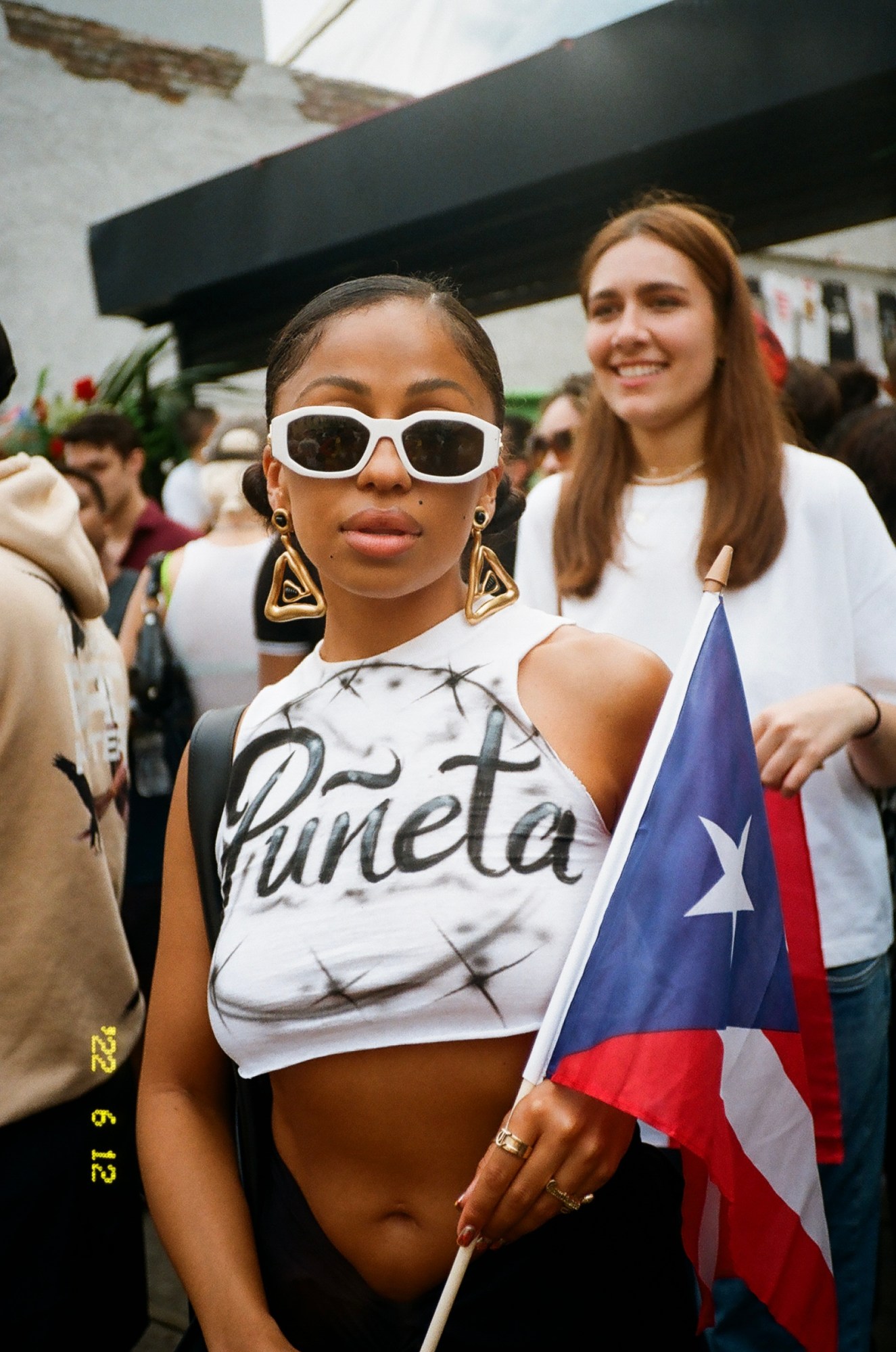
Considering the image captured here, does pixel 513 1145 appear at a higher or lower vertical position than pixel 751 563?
lower

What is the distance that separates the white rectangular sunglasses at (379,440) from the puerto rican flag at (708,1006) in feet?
1.27

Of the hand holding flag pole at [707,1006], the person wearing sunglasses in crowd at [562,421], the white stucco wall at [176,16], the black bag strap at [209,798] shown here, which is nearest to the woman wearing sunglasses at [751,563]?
the hand holding flag pole at [707,1006]

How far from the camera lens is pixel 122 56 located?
10969 mm

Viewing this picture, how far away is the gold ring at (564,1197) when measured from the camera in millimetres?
1303

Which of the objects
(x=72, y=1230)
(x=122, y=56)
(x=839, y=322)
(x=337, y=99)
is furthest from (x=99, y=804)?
(x=337, y=99)

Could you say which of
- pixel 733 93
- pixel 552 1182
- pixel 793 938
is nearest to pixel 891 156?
pixel 733 93

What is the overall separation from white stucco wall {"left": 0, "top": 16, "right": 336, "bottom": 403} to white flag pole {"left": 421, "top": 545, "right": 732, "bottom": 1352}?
939cm

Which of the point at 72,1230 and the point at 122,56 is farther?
the point at 122,56

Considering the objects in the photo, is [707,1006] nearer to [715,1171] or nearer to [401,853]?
[715,1171]

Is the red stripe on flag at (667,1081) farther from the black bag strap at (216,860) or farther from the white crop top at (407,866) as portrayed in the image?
the black bag strap at (216,860)

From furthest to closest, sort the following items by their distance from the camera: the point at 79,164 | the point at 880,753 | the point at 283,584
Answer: the point at 79,164
the point at 880,753
the point at 283,584

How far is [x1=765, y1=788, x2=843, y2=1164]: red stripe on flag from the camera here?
1.87 m

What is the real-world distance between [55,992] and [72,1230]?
1.32ft
